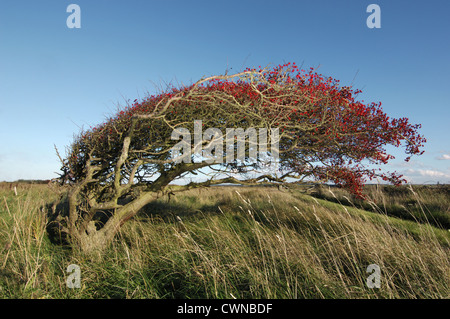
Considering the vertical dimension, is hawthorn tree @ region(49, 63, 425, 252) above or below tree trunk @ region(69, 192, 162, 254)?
above

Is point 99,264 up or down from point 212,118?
down

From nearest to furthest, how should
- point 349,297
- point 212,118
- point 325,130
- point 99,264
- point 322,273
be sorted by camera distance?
point 349,297 < point 322,273 < point 99,264 < point 212,118 < point 325,130

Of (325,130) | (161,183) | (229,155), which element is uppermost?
(325,130)

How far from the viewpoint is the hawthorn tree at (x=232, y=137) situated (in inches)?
275

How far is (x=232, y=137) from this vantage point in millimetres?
7141

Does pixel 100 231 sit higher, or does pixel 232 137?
pixel 232 137

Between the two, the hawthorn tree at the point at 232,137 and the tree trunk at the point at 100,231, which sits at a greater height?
the hawthorn tree at the point at 232,137

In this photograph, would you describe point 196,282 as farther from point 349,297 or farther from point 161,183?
point 161,183

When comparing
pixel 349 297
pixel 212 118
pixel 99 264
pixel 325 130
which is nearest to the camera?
pixel 349 297

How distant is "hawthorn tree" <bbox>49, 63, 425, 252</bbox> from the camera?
7.00 m
